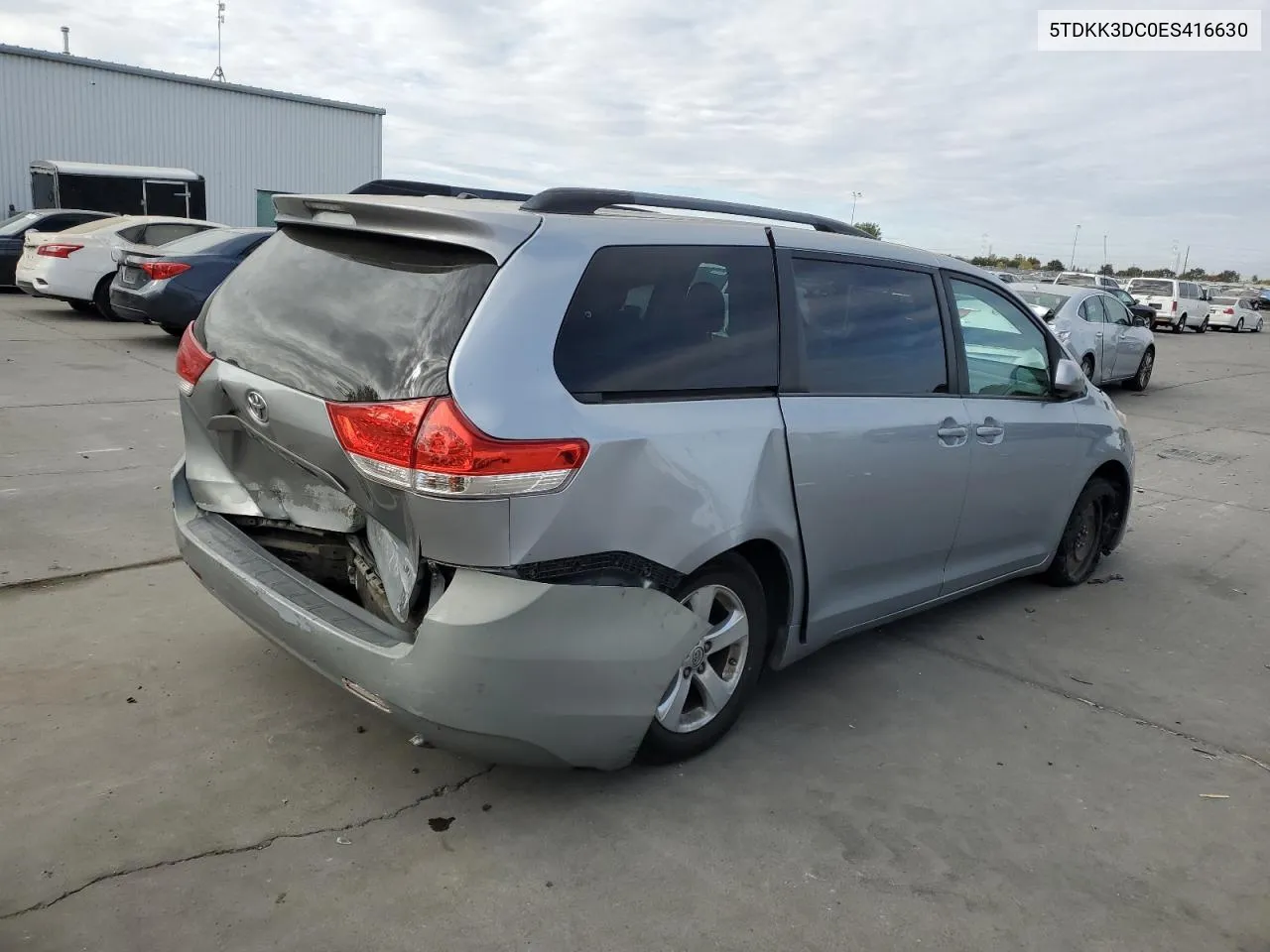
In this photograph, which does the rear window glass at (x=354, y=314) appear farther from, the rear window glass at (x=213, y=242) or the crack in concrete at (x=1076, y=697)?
the rear window glass at (x=213, y=242)

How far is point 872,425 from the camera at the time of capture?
378 centimetres

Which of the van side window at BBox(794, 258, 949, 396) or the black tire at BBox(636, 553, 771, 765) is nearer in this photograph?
the black tire at BBox(636, 553, 771, 765)

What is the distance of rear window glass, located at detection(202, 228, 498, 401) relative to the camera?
110 inches

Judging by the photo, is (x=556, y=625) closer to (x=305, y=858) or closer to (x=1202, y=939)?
(x=305, y=858)

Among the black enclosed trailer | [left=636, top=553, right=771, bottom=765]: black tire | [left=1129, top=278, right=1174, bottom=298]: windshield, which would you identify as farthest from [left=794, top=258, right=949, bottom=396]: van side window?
[left=1129, top=278, right=1174, bottom=298]: windshield

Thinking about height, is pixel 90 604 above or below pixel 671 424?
below

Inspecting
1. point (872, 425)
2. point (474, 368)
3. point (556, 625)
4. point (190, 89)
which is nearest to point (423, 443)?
point (474, 368)

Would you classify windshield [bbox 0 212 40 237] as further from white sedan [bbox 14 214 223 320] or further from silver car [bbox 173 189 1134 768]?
silver car [bbox 173 189 1134 768]

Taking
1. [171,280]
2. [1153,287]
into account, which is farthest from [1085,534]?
[1153,287]

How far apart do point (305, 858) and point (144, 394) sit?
747cm

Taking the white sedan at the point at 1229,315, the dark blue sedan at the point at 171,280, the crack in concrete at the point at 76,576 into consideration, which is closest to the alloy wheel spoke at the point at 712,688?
the crack in concrete at the point at 76,576

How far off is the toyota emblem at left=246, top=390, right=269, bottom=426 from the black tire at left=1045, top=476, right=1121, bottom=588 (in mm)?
3979

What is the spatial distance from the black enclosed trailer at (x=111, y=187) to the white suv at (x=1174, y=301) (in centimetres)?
2820

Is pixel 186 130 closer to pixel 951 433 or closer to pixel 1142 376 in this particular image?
pixel 1142 376
